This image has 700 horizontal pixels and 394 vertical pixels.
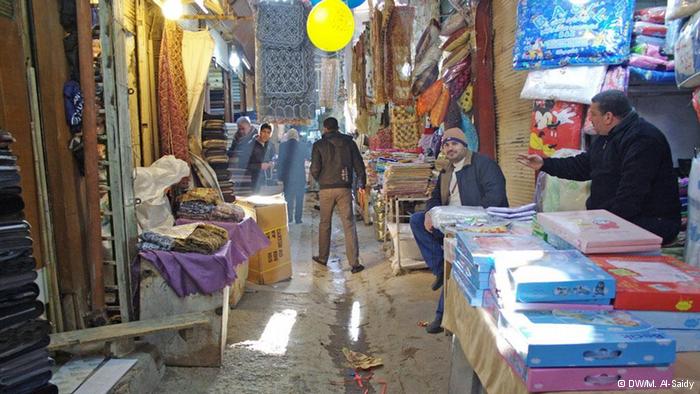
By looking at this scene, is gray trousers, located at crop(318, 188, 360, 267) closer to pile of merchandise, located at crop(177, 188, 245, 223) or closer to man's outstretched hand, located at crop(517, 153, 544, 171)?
pile of merchandise, located at crop(177, 188, 245, 223)

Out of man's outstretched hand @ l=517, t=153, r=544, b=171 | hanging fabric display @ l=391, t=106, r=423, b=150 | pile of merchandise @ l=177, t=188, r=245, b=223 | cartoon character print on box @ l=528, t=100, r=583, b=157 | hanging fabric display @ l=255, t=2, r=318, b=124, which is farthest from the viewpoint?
hanging fabric display @ l=391, t=106, r=423, b=150

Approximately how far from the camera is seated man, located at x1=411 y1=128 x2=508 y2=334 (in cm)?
416

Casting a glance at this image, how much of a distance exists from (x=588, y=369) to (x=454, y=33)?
5.24m

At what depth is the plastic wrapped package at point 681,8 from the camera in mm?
2611

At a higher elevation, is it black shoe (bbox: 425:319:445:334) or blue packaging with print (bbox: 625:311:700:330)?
blue packaging with print (bbox: 625:311:700:330)

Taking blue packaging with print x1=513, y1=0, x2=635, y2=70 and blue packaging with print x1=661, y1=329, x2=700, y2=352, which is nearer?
blue packaging with print x1=661, y1=329, x2=700, y2=352

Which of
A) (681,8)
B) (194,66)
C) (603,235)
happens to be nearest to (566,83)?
(681,8)

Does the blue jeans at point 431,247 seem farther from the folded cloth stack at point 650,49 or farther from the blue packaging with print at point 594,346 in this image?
the blue packaging with print at point 594,346

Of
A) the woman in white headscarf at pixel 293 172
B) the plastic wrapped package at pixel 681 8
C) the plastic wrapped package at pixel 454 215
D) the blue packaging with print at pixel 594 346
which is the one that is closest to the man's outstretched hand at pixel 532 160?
the plastic wrapped package at pixel 454 215

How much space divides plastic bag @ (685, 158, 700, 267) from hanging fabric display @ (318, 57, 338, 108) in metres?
10.8

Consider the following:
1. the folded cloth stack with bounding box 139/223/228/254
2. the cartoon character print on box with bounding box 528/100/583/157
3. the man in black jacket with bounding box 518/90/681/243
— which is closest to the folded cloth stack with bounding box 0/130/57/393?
the folded cloth stack with bounding box 139/223/228/254

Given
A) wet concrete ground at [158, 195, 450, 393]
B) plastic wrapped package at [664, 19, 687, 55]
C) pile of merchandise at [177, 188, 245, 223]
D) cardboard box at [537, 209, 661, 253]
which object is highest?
plastic wrapped package at [664, 19, 687, 55]

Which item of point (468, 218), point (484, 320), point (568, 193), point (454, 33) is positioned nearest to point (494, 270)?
point (484, 320)

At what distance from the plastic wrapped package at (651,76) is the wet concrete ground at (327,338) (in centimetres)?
260
